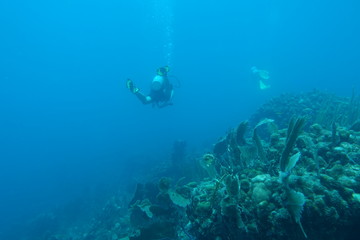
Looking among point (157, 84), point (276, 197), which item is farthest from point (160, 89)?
point (276, 197)

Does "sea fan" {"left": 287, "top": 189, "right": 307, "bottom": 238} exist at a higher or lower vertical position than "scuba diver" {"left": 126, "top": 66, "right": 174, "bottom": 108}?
lower

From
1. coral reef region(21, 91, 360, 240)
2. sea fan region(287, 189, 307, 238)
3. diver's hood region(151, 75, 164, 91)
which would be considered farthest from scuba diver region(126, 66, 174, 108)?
sea fan region(287, 189, 307, 238)

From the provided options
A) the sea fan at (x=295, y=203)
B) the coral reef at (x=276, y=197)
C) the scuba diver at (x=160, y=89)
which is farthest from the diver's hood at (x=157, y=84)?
the sea fan at (x=295, y=203)

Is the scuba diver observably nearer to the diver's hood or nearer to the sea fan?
the diver's hood

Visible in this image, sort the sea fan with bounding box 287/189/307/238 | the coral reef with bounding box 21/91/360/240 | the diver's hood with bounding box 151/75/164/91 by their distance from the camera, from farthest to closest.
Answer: the diver's hood with bounding box 151/75/164/91 < the coral reef with bounding box 21/91/360/240 < the sea fan with bounding box 287/189/307/238

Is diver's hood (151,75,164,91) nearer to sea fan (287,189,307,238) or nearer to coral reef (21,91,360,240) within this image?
coral reef (21,91,360,240)

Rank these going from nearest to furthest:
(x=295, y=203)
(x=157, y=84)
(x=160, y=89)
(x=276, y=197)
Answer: (x=295, y=203) → (x=276, y=197) → (x=157, y=84) → (x=160, y=89)

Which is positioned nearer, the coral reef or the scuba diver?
the coral reef

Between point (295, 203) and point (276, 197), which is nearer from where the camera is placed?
point (295, 203)

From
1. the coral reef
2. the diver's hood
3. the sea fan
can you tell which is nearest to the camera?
the sea fan

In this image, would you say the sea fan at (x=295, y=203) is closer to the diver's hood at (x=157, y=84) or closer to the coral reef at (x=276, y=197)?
the coral reef at (x=276, y=197)

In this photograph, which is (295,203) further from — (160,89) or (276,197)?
(160,89)

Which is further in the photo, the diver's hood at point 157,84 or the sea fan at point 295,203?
the diver's hood at point 157,84

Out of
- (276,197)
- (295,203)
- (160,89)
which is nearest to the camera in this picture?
(295,203)
